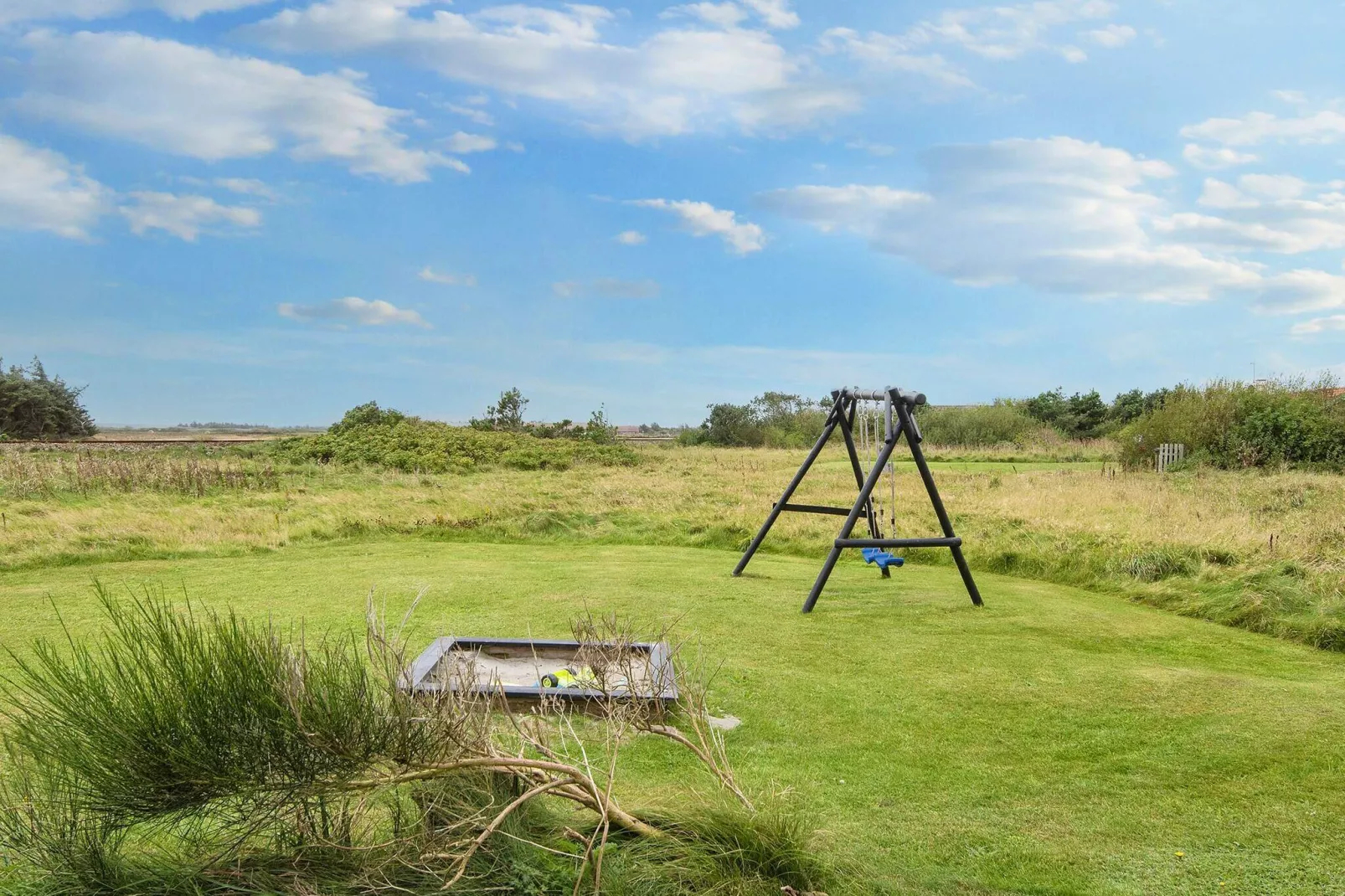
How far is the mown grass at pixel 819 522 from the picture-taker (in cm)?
905

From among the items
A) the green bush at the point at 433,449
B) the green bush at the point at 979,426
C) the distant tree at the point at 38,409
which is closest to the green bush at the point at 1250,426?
the green bush at the point at 979,426

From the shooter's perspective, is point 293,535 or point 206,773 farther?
point 293,535

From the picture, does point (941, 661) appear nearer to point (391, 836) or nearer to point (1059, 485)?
point (391, 836)

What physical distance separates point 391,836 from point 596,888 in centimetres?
75

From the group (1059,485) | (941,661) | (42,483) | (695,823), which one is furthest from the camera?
(1059,485)

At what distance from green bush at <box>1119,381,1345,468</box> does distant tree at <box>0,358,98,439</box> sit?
132 ft

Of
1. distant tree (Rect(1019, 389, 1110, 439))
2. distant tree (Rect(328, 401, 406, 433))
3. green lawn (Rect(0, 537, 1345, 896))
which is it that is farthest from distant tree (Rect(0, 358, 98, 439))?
distant tree (Rect(1019, 389, 1110, 439))

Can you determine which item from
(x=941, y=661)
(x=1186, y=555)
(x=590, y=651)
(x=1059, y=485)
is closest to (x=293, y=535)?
(x=941, y=661)

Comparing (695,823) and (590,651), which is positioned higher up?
(590,651)

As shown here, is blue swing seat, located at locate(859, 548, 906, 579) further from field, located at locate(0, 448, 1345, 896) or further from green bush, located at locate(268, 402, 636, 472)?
green bush, located at locate(268, 402, 636, 472)

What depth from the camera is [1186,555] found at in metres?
9.72

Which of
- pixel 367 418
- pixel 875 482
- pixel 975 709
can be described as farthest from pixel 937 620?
pixel 367 418

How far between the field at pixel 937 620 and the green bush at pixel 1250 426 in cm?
453

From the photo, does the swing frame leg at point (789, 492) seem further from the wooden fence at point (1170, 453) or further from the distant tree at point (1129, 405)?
the distant tree at point (1129, 405)
